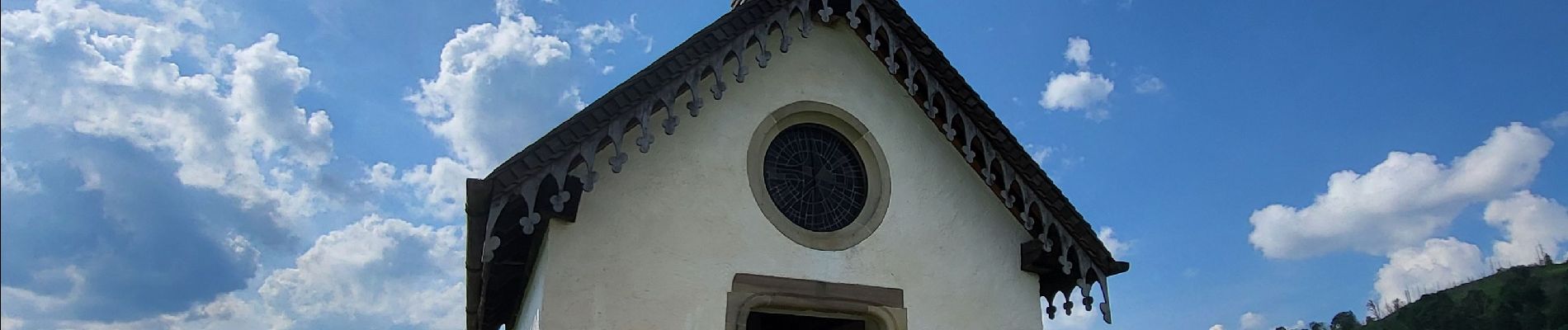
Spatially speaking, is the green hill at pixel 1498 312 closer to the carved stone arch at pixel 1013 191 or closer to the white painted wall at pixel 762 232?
the carved stone arch at pixel 1013 191

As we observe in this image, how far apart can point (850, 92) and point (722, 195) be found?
2.06 meters

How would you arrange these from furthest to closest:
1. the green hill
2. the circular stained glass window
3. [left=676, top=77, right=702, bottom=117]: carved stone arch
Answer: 1. the green hill
2. the circular stained glass window
3. [left=676, top=77, right=702, bottom=117]: carved stone arch

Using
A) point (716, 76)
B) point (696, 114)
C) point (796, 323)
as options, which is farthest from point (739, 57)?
point (796, 323)

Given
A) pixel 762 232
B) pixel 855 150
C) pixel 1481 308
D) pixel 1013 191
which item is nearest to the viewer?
pixel 762 232

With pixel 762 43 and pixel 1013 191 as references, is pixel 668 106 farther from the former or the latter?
pixel 1013 191

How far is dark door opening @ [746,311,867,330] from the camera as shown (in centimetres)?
1102

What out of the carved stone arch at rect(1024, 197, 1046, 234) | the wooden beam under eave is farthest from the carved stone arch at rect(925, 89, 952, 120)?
the wooden beam under eave

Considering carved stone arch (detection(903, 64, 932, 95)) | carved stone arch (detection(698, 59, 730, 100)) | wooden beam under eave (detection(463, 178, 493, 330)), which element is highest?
carved stone arch (detection(903, 64, 932, 95))

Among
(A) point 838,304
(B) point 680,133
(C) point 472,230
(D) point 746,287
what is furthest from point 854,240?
(C) point 472,230

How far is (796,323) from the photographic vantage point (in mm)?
12617

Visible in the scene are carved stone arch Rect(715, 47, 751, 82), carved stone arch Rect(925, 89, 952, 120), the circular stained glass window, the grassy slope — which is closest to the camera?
carved stone arch Rect(715, 47, 751, 82)

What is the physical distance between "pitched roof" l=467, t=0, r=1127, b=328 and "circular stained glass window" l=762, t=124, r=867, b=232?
3.02ft

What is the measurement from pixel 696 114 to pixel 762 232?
1.38 metres

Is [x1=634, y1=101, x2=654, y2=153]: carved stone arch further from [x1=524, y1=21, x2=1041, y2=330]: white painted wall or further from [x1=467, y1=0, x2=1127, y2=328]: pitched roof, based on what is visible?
[x1=524, y1=21, x2=1041, y2=330]: white painted wall
